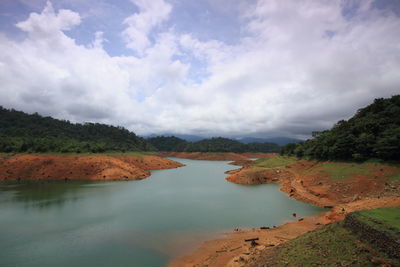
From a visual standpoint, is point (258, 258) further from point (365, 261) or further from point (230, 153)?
point (230, 153)

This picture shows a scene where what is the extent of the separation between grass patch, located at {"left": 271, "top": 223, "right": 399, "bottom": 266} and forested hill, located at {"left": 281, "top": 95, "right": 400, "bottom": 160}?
2172 centimetres

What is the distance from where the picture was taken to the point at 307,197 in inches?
921

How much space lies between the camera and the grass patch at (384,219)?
7646mm

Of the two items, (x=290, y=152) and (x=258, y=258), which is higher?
(x=290, y=152)

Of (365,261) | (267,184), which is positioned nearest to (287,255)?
(365,261)

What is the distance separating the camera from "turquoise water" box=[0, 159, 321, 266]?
11.2 metres

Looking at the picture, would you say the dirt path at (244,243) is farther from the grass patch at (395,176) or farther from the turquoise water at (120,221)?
the grass patch at (395,176)

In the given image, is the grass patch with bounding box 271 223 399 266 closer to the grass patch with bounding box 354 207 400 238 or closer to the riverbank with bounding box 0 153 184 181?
the grass patch with bounding box 354 207 400 238

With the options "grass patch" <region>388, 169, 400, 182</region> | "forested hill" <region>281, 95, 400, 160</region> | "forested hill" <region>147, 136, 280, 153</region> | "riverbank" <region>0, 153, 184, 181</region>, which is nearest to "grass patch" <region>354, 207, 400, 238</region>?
"grass patch" <region>388, 169, 400, 182</region>

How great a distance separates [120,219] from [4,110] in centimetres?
7790

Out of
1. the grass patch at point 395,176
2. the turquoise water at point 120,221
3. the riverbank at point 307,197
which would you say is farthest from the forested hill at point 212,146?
the grass patch at point 395,176

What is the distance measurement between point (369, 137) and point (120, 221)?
30776 millimetres

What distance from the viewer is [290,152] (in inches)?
1860

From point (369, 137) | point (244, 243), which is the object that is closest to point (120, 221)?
point (244, 243)
